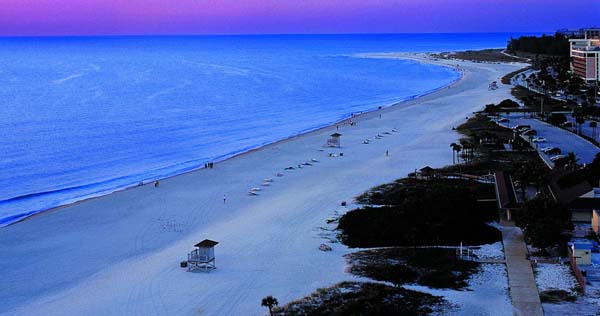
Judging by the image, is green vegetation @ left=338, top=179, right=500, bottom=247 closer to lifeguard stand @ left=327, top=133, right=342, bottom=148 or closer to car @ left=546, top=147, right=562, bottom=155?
car @ left=546, top=147, right=562, bottom=155

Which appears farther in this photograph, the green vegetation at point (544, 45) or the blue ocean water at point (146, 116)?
the green vegetation at point (544, 45)

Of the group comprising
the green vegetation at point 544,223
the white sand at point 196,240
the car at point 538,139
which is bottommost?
the white sand at point 196,240

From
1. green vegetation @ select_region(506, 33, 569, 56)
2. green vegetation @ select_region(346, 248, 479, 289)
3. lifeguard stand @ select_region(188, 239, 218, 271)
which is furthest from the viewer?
green vegetation @ select_region(506, 33, 569, 56)

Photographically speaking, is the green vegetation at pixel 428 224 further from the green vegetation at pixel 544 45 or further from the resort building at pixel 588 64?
the green vegetation at pixel 544 45

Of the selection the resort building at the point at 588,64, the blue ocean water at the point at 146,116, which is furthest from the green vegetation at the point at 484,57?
the resort building at the point at 588,64

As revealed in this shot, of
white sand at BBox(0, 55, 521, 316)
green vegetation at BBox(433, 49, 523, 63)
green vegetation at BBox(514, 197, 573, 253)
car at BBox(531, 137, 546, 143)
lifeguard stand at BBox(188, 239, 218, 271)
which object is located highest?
green vegetation at BBox(433, 49, 523, 63)

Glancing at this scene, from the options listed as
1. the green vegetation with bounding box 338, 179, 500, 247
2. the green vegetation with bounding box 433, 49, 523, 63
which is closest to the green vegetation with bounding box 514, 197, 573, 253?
the green vegetation with bounding box 338, 179, 500, 247

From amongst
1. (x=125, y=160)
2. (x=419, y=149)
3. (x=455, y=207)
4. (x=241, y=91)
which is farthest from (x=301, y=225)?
(x=241, y=91)
